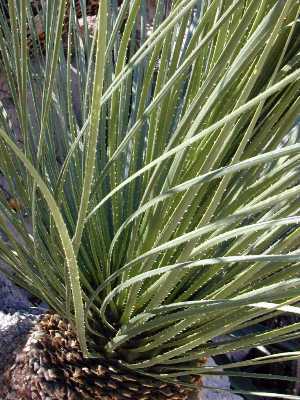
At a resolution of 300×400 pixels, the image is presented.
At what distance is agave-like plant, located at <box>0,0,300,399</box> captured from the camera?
45cm

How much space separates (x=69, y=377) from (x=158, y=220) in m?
0.21

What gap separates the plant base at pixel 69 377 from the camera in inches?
23.5

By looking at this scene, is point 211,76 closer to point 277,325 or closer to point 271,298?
point 271,298

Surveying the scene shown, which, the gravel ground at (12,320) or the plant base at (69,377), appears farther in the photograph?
the gravel ground at (12,320)

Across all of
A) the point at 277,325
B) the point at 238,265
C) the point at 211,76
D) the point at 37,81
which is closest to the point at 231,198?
the point at 238,265

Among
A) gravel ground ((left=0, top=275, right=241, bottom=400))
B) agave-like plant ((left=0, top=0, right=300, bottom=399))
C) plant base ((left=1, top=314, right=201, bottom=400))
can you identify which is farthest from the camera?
gravel ground ((left=0, top=275, right=241, bottom=400))

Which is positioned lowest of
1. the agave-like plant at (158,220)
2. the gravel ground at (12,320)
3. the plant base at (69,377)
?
the gravel ground at (12,320)

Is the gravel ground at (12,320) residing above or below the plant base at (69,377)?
below

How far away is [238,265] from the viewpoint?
0.56 meters

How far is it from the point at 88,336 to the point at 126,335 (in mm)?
80

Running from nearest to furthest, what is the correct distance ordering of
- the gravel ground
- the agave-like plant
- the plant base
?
the agave-like plant < the plant base < the gravel ground

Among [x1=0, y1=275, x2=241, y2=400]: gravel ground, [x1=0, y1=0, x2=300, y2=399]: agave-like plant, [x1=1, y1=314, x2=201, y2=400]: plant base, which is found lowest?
[x1=0, y1=275, x2=241, y2=400]: gravel ground

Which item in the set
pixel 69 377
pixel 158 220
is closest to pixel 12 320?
pixel 69 377

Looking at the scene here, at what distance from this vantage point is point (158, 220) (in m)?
0.52
